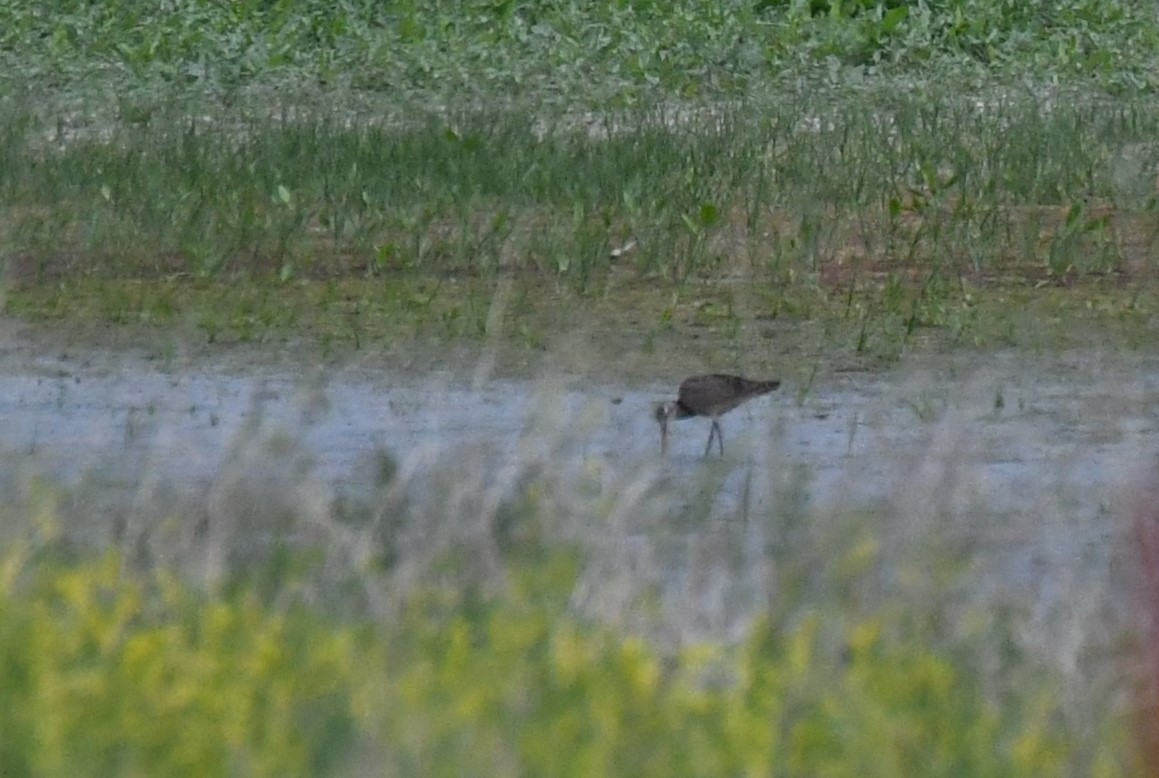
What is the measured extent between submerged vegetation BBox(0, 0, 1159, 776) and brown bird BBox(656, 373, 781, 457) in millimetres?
577

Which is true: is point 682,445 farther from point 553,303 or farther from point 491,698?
point 491,698

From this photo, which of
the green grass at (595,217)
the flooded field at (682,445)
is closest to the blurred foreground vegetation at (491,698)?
the flooded field at (682,445)

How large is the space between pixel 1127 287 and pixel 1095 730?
5442 millimetres

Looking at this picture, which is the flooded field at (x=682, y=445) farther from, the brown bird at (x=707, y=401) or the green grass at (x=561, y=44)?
the green grass at (x=561, y=44)

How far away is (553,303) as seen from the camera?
8.66 m

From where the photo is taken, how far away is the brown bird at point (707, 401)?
21.2 feet

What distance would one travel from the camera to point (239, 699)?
142 inches

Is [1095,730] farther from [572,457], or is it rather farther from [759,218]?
[759,218]

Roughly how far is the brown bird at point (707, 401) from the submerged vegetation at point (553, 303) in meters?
0.58

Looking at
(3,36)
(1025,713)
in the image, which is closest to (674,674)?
(1025,713)

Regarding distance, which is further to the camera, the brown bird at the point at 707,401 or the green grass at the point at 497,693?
the brown bird at the point at 707,401

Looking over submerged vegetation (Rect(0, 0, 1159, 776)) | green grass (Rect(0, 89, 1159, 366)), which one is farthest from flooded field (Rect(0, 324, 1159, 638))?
green grass (Rect(0, 89, 1159, 366))

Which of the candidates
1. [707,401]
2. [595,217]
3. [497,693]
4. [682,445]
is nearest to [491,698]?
[497,693]

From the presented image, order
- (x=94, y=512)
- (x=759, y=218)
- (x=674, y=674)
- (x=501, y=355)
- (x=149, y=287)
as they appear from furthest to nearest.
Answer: (x=759, y=218), (x=149, y=287), (x=501, y=355), (x=94, y=512), (x=674, y=674)
